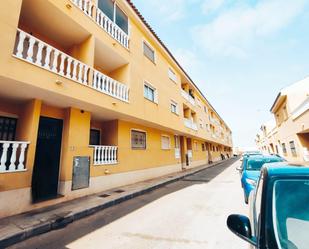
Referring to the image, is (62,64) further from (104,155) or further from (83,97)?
(104,155)

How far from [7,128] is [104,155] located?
383cm

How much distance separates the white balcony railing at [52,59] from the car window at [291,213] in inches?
248

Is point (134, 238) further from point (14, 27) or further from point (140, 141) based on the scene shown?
point (140, 141)

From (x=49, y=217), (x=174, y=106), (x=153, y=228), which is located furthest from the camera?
(x=174, y=106)

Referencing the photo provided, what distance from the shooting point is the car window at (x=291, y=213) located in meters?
1.31

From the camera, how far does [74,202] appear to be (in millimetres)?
6027

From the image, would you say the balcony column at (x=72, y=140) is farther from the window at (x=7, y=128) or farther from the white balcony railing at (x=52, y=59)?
the window at (x=7, y=128)

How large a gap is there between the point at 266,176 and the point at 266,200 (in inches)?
8.4

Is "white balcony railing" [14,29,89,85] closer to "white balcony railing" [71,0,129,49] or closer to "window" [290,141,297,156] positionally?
"white balcony railing" [71,0,129,49]

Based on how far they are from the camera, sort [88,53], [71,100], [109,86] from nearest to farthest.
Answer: [71,100] → [88,53] → [109,86]

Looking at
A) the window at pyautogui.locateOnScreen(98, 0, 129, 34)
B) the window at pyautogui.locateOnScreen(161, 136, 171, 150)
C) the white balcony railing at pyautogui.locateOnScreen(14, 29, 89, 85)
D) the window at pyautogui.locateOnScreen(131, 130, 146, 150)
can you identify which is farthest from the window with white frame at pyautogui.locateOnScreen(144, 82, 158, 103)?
the white balcony railing at pyautogui.locateOnScreen(14, 29, 89, 85)

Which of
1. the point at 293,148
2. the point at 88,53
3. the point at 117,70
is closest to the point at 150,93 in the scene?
the point at 117,70

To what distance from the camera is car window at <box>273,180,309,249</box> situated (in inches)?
51.8

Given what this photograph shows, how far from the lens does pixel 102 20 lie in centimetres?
765
